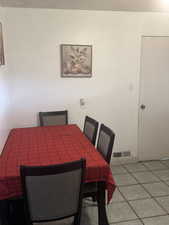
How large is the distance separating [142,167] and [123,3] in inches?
98.4

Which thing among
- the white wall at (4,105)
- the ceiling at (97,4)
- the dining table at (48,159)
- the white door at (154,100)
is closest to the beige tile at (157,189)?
the white door at (154,100)

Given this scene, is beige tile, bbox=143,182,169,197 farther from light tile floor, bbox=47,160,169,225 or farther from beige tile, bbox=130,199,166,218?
beige tile, bbox=130,199,166,218

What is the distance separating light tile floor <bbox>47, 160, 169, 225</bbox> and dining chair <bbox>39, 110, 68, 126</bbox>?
45.6 inches

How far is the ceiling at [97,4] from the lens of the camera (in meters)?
→ 2.94

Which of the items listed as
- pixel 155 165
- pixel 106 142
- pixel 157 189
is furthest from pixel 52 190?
pixel 155 165

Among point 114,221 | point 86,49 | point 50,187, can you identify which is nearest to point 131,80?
point 86,49

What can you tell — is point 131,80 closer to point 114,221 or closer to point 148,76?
point 148,76

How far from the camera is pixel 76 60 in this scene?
353cm

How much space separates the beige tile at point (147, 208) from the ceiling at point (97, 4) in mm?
2484

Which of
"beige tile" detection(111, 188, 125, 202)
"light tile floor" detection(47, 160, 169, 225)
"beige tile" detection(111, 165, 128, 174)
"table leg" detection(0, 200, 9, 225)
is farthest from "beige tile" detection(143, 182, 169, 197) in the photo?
"table leg" detection(0, 200, 9, 225)

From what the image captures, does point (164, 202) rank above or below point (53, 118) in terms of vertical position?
below

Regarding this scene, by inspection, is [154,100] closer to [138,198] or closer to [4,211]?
[138,198]

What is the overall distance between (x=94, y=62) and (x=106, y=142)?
1650 millimetres

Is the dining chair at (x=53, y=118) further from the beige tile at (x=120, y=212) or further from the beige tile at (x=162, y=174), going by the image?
the beige tile at (x=162, y=174)
